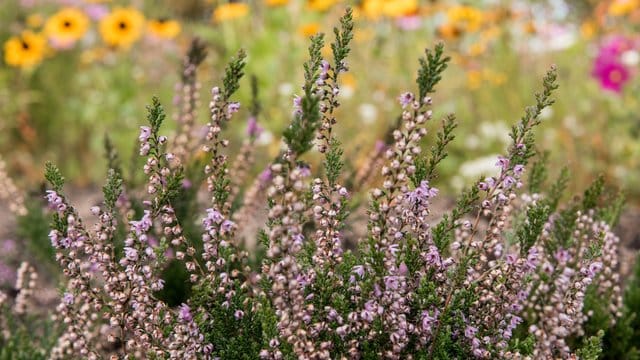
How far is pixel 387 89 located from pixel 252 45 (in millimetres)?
1189

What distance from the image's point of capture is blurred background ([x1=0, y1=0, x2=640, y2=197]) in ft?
20.4

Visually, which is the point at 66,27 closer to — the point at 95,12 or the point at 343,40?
the point at 95,12

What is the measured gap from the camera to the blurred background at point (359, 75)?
6227 millimetres

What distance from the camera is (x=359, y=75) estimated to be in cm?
713

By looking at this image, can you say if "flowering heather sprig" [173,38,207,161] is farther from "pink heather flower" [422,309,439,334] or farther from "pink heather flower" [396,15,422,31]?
"pink heather flower" [396,15,422,31]

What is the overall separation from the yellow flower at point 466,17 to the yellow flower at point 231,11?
5.65 feet

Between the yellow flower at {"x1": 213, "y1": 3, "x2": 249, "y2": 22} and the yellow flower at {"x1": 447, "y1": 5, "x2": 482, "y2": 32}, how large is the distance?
1.72 metres

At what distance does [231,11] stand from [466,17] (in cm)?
188

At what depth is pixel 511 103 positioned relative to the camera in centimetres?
659

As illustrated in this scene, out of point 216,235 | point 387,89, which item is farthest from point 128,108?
point 216,235

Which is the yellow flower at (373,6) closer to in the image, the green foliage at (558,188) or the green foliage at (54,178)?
the green foliage at (558,188)

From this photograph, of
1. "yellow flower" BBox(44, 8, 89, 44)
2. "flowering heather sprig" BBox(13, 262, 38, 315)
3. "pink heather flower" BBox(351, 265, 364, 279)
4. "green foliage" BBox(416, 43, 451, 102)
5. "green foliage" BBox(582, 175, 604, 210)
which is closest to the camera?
"green foliage" BBox(416, 43, 451, 102)

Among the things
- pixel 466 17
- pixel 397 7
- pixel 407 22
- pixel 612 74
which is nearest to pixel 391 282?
pixel 612 74

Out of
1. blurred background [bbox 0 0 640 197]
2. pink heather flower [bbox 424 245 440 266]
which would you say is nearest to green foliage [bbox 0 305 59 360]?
pink heather flower [bbox 424 245 440 266]
